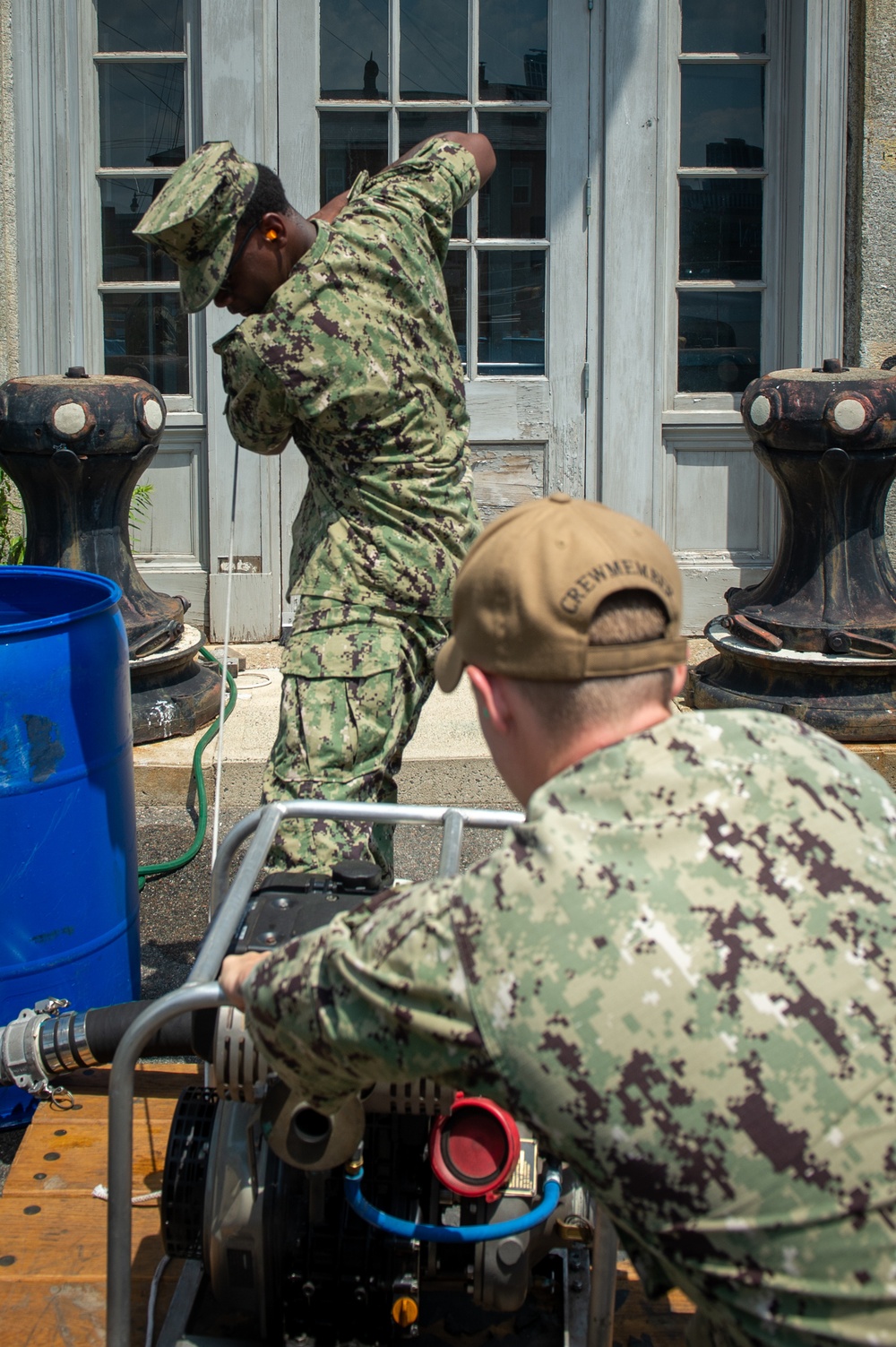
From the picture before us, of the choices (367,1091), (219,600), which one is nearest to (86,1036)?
(367,1091)

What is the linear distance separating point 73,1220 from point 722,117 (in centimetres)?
549

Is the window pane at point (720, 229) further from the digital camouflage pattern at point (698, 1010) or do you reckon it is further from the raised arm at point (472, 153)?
the digital camouflage pattern at point (698, 1010)

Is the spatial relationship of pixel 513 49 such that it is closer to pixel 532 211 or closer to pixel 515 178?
pixel 515 178

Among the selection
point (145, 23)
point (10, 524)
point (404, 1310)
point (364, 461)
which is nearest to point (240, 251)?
point (364, 461)

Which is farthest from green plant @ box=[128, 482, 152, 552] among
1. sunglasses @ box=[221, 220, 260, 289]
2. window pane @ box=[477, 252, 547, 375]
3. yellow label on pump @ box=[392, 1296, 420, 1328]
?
yellow label on pump @ box=[392, 1296, 420, 1328]

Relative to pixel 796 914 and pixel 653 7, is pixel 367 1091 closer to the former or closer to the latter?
pixel 796 914

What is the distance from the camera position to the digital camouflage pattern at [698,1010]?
1.14 meters

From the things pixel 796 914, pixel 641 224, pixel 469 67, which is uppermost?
pixel 469 67

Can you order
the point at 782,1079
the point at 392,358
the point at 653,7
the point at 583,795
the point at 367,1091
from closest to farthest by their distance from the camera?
1. the point at 782,1079
2. the point at 583,795
3. the point at 367,1091
4. the point at 392,358
5. the point at 653,7

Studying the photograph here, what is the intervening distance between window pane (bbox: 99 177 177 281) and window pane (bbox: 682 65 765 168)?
2.45 metres

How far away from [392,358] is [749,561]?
12.2 ft

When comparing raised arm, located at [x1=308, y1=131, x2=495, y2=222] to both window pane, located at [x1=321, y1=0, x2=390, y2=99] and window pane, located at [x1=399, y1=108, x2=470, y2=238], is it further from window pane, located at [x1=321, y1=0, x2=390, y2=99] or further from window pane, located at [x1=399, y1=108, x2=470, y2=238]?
window pane, located at [x1=321, y1=0, x2=390, y2=99]

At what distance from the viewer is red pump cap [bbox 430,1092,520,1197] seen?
5.74 ft

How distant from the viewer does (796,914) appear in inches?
46.8
